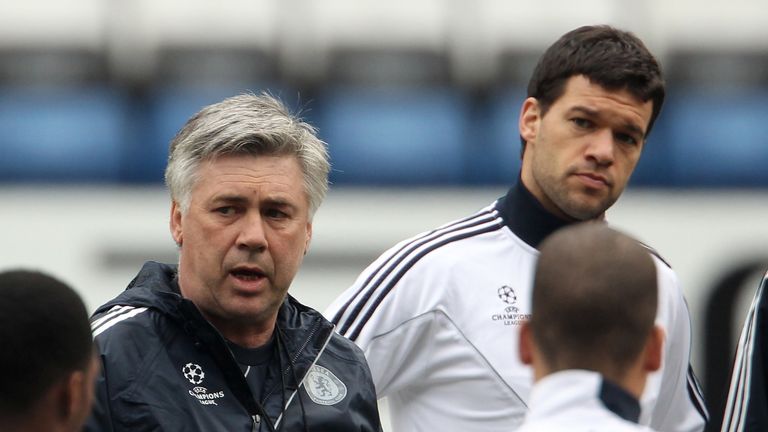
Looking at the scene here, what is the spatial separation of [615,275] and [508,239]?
1343 millimetres

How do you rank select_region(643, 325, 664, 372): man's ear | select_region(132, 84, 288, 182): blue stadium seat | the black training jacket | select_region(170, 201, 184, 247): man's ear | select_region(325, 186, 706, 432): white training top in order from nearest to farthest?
1. select_region(643, 325, 664, 372): man's ear
2. the black training jacket
3. select_region(170, 201, 184, 247): man's ear
4. select_region(325, 186, 706, 432): white training top
5. select_region(132, 84, 288, 182): blue stadium seat

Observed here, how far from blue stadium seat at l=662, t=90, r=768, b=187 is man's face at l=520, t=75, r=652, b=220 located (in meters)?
2.91

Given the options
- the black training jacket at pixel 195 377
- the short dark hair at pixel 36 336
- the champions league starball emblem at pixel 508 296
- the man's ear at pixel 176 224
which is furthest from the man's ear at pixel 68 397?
the champions league starball emblem at pixel 508 296

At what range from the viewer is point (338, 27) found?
6355 mm

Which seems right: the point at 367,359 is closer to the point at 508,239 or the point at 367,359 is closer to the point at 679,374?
the point at 508,239

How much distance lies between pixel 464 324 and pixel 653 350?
48.2 inches

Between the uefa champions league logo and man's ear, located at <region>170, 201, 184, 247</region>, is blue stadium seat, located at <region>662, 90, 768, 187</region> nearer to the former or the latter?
man's ear, located at <region>170, 201, 184, 247</region>

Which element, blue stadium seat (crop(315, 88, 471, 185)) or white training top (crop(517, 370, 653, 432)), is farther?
blue stadium seat (crop(315, 88, 471, 185))

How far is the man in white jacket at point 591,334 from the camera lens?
208 cm

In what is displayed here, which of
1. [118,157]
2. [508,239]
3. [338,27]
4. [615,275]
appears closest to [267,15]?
[338,27]

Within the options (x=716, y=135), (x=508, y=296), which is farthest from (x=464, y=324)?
(x=716, y=135)

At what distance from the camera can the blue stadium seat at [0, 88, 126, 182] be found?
6.18 metres

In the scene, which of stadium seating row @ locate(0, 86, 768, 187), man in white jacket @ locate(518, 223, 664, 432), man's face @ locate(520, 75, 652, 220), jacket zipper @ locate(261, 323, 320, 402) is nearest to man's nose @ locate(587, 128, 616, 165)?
man's face @ locate(520, 75, 652, 220)

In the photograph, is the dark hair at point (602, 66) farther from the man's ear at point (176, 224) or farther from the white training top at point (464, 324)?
the man's ear at point (176, 224)
